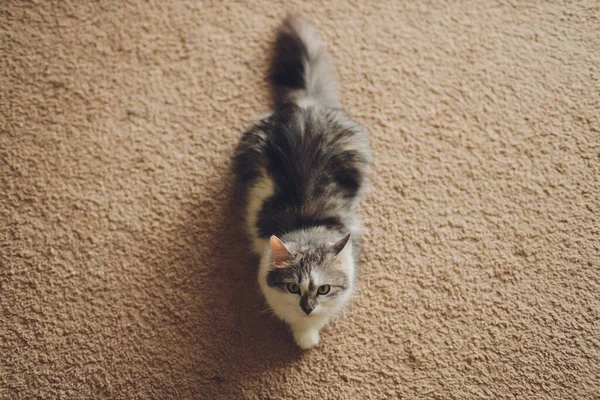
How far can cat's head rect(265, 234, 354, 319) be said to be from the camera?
3.51 feet

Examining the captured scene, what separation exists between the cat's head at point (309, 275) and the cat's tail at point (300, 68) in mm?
548

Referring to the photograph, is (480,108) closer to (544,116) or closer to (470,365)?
(544,116)

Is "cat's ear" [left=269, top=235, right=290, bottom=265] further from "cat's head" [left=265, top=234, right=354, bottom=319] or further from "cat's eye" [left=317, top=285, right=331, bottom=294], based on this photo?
"cat's eye" [left=317, top=285, right=331, bottom=294]

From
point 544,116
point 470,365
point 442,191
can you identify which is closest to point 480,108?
point 544,116

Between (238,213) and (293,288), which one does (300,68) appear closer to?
(238,213)

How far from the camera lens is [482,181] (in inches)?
57.3

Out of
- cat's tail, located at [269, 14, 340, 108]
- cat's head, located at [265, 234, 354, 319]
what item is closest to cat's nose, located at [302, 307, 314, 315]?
cat's head, located at [265, 234, 354, 319]

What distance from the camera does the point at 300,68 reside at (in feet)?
4.78

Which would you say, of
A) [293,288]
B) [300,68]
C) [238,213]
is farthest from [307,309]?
[300,68]

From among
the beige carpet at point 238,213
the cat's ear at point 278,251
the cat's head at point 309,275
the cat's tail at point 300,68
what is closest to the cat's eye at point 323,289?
the cat's head at point 309,275

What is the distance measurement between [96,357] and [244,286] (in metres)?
0.50

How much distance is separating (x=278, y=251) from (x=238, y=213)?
42cm

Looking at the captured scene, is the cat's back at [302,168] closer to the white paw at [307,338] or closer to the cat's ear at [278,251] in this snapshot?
the cat's ear at [278,251]

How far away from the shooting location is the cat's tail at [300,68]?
4.73 feet
